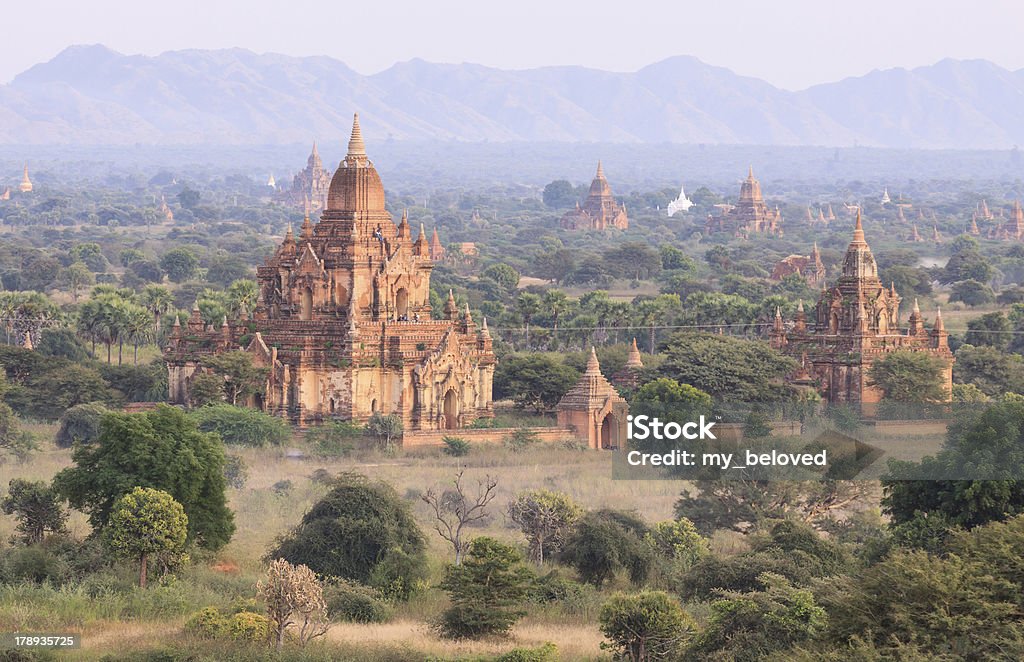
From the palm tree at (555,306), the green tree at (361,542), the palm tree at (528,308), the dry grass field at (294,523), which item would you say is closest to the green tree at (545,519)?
the dry grass field at (294,523)

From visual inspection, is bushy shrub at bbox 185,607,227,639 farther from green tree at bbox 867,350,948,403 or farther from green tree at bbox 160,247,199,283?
green tree at bbox 160,247,199,283

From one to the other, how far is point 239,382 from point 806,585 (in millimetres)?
26501

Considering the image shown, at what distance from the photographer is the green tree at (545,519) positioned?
4203 cm

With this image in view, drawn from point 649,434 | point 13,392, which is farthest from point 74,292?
point 649,434

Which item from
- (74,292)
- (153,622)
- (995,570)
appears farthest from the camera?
(74,292)

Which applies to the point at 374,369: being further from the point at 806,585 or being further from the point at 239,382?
the point at 806,585

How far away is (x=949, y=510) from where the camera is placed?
35.8m

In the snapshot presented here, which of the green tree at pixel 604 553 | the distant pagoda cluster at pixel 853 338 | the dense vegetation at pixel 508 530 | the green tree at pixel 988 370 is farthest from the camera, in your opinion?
the green tree at pixel 988 370

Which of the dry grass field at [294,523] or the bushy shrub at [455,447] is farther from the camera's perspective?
the bushy shrub at [455,447]

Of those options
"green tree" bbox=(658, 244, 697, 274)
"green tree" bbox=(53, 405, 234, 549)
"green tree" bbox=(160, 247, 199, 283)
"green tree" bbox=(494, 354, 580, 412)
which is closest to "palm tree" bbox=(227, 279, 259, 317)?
"green tree" bbox=(494, 354, 580, 412)

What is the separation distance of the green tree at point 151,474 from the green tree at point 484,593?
20.6 feet

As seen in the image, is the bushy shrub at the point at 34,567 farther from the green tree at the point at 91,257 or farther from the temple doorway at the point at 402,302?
the green tree at the point at 91,257

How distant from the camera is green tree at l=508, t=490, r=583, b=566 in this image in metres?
42.0

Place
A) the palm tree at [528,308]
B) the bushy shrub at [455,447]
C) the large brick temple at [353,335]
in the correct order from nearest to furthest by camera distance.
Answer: the bushy shrub at [455,447], the large brick temple at [353,335], the palm tree at [528,308]
